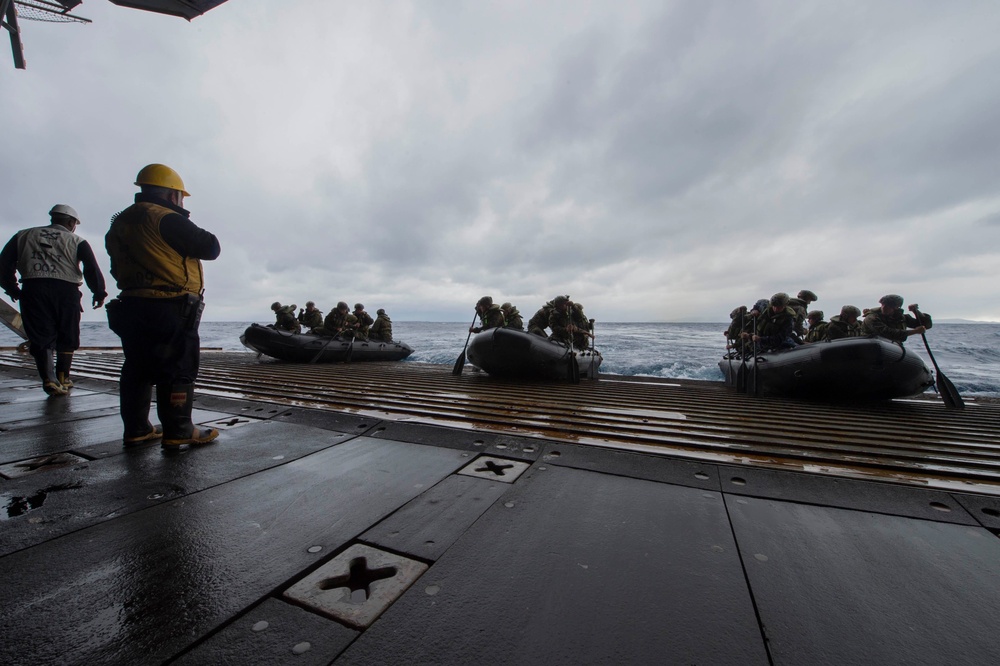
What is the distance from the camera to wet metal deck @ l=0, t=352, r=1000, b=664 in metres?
0.91

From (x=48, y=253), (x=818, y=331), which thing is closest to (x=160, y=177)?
(x=48, y=253)

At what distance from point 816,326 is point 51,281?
13734 mm

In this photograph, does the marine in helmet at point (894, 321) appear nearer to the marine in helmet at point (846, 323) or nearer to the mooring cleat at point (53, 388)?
the marine in helmet at point (846, 323)

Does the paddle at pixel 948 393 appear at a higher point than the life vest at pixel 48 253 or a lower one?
lower

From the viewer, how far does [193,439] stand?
8.04 feet

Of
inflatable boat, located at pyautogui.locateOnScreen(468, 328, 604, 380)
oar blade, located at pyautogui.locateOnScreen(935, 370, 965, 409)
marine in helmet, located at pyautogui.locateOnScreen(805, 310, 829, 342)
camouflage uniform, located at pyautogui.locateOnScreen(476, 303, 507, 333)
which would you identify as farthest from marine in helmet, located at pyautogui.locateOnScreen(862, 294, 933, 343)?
camouflage uniform, located at pyautogui.locateOnScreen(476, 303, 507, 333)

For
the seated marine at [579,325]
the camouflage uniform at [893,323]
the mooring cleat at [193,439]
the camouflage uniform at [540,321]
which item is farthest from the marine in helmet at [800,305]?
the mooring cleat at [193,439]

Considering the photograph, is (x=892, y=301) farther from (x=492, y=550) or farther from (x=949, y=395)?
(x=492, y=550)

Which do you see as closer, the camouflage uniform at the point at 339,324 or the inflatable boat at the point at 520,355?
the inflatable boat at the point at 520,355

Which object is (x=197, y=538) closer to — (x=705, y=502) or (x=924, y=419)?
(x=705, y=502)

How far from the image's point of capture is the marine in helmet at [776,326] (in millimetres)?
6797

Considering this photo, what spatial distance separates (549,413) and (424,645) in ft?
9.13

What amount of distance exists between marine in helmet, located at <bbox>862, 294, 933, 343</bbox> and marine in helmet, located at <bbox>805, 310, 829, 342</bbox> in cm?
275

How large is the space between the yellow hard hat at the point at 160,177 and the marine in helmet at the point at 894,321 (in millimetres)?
8880
